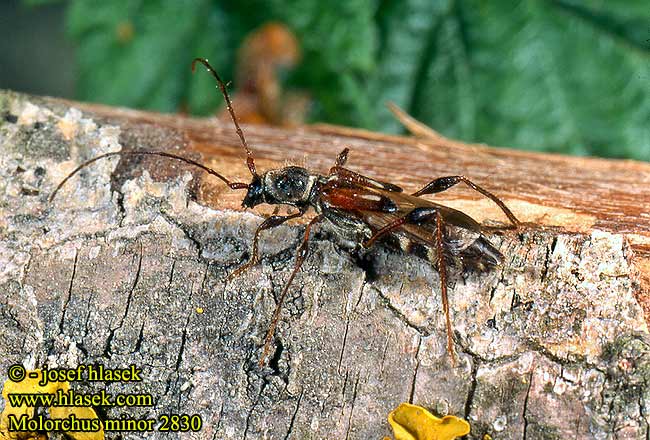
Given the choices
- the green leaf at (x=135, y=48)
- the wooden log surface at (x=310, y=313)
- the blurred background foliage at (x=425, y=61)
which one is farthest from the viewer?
the green leaf at (x=135, y=48)

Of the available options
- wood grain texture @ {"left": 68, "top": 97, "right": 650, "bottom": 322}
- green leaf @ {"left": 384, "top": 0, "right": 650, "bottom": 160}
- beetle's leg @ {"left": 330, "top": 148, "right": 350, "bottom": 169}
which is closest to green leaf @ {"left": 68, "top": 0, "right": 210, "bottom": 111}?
wood grain texture @ {"left": 68, "top": 97, "right": 650, "bottom": 322}

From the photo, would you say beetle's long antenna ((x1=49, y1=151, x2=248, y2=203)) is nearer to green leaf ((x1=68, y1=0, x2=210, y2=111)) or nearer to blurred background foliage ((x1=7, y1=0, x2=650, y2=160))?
blurred background foliage ((x1=7, y1=0, x2=650, y2=160))

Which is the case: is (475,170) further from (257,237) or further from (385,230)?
(257,237)

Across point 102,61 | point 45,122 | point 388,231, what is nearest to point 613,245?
point 388,231

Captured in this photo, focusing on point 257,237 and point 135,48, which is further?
point 135,48

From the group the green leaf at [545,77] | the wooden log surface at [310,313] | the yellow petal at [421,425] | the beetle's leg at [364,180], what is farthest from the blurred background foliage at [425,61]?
the yellow petal at [421,425]

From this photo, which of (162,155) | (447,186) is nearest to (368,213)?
(447,186)

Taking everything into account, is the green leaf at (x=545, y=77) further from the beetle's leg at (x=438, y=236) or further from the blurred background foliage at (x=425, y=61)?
the beetle's leg at (x=438, y=236)
